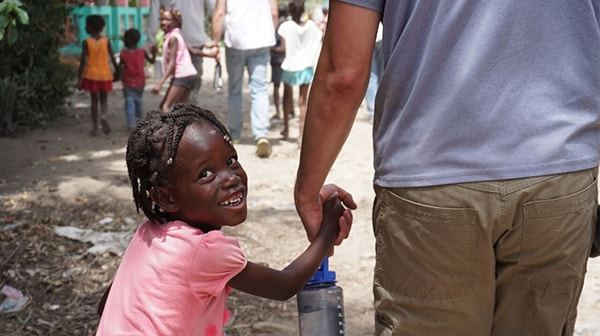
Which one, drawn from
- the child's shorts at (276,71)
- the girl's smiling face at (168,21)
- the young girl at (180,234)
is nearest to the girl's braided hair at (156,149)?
the young girl at (180,234)

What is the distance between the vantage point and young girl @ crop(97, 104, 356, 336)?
7.67 ft

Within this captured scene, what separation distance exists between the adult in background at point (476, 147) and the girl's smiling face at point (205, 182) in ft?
0.90

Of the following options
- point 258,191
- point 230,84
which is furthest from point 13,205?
point 230,84

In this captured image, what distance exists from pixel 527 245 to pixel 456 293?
0.22 meters

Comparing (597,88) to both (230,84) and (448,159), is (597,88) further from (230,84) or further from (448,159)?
(230,84)

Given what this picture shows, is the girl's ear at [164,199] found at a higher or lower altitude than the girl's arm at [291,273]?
higher

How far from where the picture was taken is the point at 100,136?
9.53 m

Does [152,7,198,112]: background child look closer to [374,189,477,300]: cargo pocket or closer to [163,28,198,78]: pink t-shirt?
[163,28,198,78]: pink t-shirt

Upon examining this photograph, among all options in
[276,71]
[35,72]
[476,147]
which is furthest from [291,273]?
[276,71]

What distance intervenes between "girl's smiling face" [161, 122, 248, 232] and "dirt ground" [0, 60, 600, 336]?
2016mm

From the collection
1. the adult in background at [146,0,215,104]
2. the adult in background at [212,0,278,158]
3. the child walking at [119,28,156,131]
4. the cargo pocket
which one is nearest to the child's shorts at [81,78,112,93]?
the child walking at [119,28,156,131]

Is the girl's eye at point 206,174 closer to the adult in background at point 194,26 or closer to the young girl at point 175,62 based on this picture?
the young girl at point 175,62

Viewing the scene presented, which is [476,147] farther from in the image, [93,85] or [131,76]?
[93,85]

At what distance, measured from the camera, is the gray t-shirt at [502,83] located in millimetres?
2139
